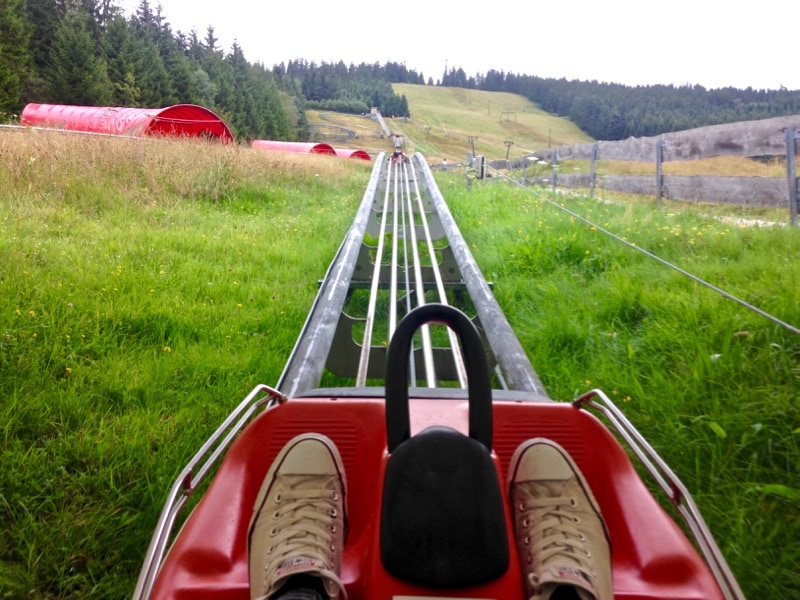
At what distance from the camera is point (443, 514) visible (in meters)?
1.07

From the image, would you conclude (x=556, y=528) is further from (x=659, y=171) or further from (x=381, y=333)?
(x=659, y=171)

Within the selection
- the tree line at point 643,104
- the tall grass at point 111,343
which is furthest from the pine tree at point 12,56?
the tree line at point 643,104

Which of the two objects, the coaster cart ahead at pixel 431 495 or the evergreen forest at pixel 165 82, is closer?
the coaster cart ahead at pixel 431 495

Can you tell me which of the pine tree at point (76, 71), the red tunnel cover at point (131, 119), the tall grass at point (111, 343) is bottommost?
the tall grass at point (111, 343)

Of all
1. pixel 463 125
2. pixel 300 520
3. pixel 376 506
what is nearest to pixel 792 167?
pixel 376 506

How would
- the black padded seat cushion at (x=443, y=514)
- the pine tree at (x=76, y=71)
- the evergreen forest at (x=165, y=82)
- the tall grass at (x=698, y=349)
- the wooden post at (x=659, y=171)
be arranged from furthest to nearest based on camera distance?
the pine tree at (x=76, y=71)
the evergreen forest at (x=165, y=82)
the wooden post at (x=659, y=171)
the tall grass at (x=698, y=349)
the black padded seat cushion at (x=443, y=514)

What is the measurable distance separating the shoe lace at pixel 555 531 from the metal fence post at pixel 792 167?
399cm

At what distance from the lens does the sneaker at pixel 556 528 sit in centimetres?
110

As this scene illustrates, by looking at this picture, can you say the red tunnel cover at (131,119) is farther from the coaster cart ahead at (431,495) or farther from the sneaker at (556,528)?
the sneaker at (556,528)

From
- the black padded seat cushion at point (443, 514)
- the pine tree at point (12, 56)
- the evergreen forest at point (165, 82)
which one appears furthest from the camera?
the evergreen forest at point (165, 82)

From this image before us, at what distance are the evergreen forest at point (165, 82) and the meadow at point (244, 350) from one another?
5.52m

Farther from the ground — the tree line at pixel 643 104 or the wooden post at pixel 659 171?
the tree line at pixel 643 104

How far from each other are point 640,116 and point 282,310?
181 ft

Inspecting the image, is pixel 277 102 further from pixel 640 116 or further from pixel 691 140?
pixel 691 140
